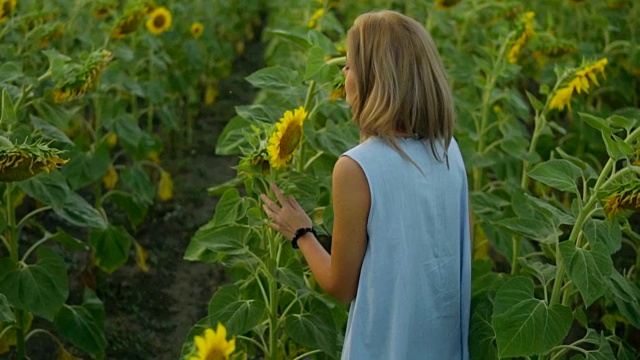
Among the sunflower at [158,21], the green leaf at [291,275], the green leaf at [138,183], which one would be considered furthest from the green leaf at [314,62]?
the sunflower at [158,21]

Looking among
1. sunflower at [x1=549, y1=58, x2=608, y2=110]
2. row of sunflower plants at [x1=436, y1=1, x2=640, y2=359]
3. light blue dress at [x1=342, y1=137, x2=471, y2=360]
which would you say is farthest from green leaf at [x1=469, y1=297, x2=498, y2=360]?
sunflower at [x1=549, y1=58, x2=608, y2=110]

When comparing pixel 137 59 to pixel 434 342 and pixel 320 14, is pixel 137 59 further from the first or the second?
pixel 434 342

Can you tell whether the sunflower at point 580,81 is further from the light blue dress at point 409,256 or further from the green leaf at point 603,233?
the light blue dress at point 409,256

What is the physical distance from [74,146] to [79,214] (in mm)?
563

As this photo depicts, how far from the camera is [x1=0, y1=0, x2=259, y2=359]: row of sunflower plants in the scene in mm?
2627

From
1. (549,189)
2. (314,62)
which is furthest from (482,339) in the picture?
(549,189)

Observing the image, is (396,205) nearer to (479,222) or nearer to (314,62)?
(314,62)

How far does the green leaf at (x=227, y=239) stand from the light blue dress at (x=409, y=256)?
1.30ft

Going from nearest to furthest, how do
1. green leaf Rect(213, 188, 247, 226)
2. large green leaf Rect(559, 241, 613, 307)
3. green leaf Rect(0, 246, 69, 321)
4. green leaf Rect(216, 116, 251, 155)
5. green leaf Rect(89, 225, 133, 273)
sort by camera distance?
large green leaf Rect(559, 241, 613, 307) → green leaf Rect(213, 188, 247, 226) → green leaf Rect(0, 246, 69, 321) → green leaf Rect(216, 116, 251, 155) → green leaf Rect(89, 225, 133, 273)

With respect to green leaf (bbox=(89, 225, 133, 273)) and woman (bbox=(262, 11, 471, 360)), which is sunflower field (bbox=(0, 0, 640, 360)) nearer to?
green leaf (bbox=(89, 225, 133, 273))

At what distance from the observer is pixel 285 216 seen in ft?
6.82

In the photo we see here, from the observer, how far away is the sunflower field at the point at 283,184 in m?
2.16

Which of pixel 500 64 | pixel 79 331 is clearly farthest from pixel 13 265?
pixel 500 64

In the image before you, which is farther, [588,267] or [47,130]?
[47,130]
